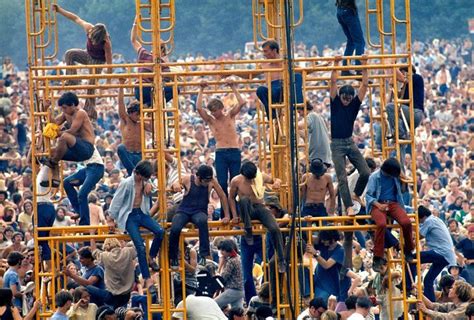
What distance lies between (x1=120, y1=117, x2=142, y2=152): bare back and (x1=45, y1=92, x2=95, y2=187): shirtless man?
56 centimetres

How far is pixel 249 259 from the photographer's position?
32.3m

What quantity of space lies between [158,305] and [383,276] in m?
3.45

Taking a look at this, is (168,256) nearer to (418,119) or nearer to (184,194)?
(184,194)

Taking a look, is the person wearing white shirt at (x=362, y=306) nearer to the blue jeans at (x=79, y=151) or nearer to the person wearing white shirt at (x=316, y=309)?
the person wearing white shirt at (x=316, y=309)

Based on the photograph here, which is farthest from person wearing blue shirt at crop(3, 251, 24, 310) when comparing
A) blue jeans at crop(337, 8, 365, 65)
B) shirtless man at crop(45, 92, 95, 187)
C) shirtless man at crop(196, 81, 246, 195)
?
blue jeans at crop(337, 8, 365, 65)

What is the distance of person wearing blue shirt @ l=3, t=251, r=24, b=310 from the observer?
104 feet

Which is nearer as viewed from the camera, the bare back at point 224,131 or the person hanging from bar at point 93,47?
the bare back at point 224,131

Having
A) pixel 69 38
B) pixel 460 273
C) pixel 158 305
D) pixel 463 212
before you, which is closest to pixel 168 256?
pixel 158 305

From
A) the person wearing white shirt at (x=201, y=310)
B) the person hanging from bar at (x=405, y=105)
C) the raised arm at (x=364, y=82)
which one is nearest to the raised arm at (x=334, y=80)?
the raised arm at (x=364, y=82)

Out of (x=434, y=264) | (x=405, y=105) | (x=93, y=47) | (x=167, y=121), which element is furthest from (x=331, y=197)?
(x=93, y=47)

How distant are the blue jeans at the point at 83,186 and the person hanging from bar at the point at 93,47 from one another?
1.62 m

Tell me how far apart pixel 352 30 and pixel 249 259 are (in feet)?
12.8

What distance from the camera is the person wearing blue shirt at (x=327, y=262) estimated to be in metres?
31.8

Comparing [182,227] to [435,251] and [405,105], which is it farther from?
[435,251]
